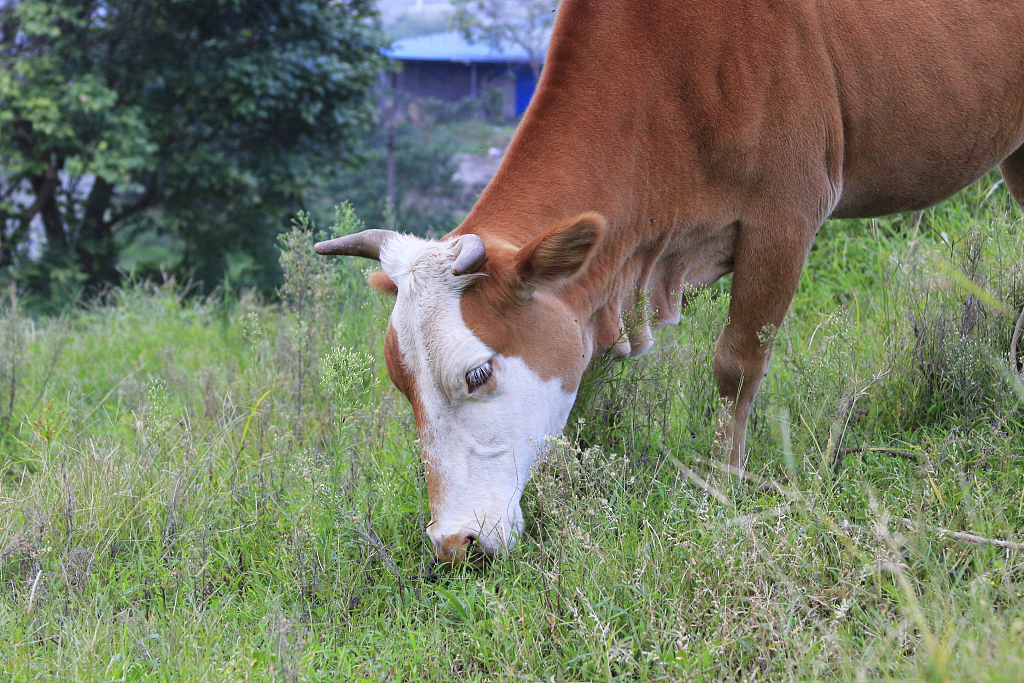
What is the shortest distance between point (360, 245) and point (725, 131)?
1.32 metres

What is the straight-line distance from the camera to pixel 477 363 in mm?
2617

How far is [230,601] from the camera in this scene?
2760mm

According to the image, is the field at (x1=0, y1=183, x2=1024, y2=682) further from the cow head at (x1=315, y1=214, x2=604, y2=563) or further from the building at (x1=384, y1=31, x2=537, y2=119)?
the building at (x1=384, y1=31, x2=537, y2=119)

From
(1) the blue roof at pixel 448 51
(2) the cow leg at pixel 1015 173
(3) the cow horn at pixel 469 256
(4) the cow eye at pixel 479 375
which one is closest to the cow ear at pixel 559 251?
(3) the cow horn at pixel 469 256

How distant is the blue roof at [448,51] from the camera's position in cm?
1697

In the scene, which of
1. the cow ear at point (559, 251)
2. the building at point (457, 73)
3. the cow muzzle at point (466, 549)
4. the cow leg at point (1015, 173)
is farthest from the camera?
the building at point (457, 73)

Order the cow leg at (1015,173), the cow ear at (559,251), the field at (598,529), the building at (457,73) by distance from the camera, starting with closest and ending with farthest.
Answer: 1. the field at (598,529)
2. the cow ear at (559,251)
3. the cow leg at (1015,173)
4. the building at (457,73)

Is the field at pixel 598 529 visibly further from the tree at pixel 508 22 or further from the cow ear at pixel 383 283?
the tree at pixel 508 22

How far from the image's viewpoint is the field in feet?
7.25

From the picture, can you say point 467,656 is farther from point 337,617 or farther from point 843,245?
point 843,245

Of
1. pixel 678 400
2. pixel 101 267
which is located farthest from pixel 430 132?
pixel 678 400

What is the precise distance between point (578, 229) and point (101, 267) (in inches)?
424

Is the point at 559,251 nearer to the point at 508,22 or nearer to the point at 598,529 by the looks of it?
the point at 598,529

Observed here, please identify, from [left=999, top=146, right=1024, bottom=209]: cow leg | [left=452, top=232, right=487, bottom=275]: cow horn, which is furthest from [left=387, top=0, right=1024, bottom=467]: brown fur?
[left=999, top=146, right=1024, bottom=209]: cow leg
